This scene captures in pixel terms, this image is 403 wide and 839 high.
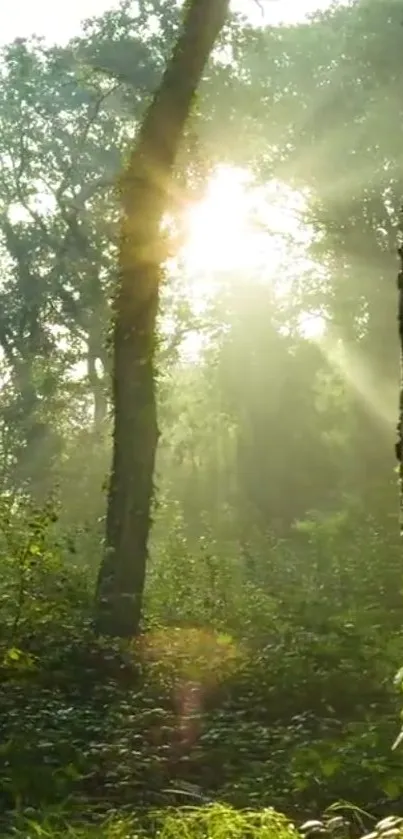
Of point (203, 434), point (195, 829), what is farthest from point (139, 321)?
point (203, 434)

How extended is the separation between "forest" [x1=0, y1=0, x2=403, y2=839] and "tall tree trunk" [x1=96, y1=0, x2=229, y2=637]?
0.02 m

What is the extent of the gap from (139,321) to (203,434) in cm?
3441

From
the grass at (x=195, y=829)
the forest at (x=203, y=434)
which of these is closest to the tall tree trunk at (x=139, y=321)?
the forest at (x=203, y=434)

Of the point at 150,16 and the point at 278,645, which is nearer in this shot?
the point at 278,645

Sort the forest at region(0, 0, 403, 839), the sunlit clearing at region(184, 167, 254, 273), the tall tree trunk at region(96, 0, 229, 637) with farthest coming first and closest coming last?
the sunlit clearing at region(184, 167, 254, 273) → the tall tree trunk at region(96, 0, 229, 637) → the forest at region(0, 0, 403, 839)

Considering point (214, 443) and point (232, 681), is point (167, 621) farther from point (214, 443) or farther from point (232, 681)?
point (214, 443)

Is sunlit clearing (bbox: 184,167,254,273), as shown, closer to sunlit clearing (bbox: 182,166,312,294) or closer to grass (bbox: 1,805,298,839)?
sunlit clearing (bbox: 182,166,312,294)

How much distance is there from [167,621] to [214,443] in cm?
3112

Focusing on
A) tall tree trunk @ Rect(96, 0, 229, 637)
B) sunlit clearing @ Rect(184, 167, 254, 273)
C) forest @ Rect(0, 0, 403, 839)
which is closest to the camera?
forest @ Rect(0, 0, 403, 839)

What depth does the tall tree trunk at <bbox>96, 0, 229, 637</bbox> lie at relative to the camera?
11.0 m

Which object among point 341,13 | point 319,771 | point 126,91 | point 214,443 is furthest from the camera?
point 214,443

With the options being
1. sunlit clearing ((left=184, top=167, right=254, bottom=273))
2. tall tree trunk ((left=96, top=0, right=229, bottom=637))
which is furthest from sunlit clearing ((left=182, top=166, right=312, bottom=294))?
tall tree trunk ((left=96, top=0, right=229, bottom=637))

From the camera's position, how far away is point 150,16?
3028cm

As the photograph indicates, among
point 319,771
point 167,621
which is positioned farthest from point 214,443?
point 319,771
